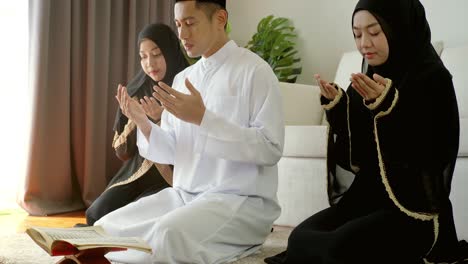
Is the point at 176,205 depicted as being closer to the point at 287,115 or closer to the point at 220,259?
the point at 220,259

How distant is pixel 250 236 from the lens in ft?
5.72

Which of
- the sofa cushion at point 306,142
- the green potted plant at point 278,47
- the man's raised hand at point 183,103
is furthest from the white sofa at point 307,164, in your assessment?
the green potted plant at point 278,47

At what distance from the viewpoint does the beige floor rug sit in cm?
180

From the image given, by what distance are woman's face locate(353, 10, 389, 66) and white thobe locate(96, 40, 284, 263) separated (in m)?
0.30

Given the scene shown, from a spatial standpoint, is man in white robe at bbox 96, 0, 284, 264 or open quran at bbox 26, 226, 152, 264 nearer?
open quran at bbox 26, 226, 152, 264

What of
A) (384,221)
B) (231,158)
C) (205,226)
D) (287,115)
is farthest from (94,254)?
(287,115)

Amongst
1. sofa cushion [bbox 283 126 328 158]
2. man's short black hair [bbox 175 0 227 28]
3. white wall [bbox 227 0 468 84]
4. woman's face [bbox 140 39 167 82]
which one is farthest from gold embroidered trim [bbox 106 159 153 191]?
white wall [bbox 227 0 468 84]

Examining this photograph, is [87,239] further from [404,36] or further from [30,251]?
[404,36]

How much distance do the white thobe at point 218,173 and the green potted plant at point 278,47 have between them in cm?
204

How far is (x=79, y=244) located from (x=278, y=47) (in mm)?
2889

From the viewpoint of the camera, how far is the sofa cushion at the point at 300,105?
3.18 metres

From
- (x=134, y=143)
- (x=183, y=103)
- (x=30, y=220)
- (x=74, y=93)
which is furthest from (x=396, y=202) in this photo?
(x=74, y=93)

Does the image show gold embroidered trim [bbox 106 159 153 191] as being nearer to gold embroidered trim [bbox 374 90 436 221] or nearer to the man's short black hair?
the man's short black hair

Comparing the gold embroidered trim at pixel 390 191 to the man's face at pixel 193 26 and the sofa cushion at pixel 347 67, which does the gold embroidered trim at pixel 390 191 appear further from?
the sofa cushion at pixel 347 67
